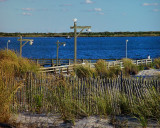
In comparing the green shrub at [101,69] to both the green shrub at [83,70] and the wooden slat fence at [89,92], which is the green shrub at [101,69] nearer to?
the green shrub at [83,70]

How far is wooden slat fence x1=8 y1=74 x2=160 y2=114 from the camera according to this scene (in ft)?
31.3

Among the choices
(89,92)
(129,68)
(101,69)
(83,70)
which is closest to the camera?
(89,92)

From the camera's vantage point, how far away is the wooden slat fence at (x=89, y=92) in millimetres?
9531

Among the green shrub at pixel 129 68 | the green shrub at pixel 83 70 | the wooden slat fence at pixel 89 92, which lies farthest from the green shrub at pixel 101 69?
the wooden slat fence at pixel 89 92

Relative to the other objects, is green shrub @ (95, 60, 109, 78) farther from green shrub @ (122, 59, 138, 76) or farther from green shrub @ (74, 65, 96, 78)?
green shrub @ (122, 59, 138, 76)

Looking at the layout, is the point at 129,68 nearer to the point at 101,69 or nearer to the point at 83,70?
the point at 101,69

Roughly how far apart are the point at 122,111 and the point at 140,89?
0.91 metres

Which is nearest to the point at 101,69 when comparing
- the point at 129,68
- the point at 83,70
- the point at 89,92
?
the point at 83,70

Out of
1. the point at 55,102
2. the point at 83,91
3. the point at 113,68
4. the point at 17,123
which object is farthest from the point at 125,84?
the point at 113,68

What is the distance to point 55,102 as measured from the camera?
9.88 metres

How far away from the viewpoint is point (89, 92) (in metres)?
9.78

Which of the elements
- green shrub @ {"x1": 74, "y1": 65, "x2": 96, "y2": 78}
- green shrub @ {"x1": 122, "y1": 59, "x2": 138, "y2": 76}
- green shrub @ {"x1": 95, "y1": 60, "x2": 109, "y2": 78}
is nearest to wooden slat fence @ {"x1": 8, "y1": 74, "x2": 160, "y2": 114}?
green shrub @ {"x1": 74, "y1": 65, "x2": 96, "y2": 78}

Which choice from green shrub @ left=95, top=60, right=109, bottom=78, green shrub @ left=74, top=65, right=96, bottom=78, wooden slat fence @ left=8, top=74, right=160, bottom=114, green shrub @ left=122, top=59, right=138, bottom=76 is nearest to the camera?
wooden slat fence @ left=8, top=74, right=160, bottom=114

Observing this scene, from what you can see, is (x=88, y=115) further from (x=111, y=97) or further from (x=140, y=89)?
(x=140, y=89)
